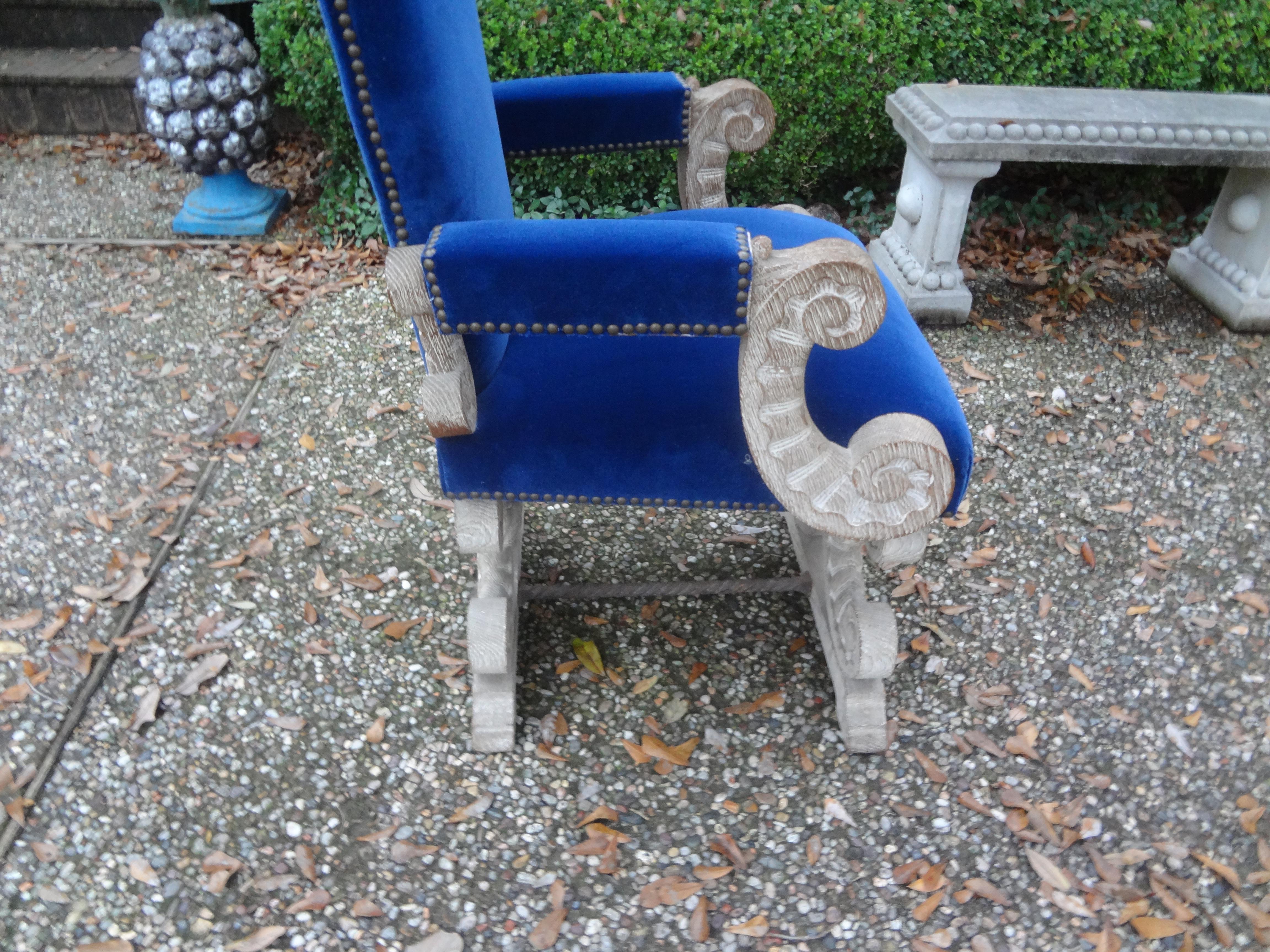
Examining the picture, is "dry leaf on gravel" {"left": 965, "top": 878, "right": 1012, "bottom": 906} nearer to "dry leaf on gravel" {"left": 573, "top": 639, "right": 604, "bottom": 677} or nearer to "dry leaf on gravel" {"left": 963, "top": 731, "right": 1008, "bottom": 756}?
"dry leaf on gravel" {"left": 963, "top": 731, "right": 1008, "bottom": 756}

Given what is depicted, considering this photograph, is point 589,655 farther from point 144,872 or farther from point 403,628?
point 144,872

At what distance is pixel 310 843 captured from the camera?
1655 millimetres

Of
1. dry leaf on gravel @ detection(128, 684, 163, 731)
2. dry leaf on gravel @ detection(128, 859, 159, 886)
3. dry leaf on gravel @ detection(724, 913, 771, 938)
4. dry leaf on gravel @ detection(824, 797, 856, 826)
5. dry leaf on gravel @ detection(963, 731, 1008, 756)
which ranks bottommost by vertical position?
dry leaf on gravel @ detection(963, 731, 1008, 756)

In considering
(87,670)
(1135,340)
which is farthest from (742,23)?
(87,670)

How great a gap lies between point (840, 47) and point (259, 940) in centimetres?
321

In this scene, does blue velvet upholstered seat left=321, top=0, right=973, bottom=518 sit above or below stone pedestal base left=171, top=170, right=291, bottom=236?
above

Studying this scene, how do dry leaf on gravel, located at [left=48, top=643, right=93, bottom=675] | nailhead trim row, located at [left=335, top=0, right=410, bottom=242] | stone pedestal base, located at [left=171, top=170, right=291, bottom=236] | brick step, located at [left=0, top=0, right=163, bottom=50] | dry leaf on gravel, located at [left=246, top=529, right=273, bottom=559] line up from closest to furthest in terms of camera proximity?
1. nailhead trim row, located at [left=335, top=0, right=410, bottom=242]
2. dry leaf on gravel, located at [left=48, top=643, right=93, bottom=675]
3. dry leaf on gravel, located at [left=246, top=529, right=273, bottom=559]
4. stone pedestal base, located at [left=171, top=170, right=291, bottom=236]
5. brick step, located at [left=0, top=0, right=163, bottom=50]

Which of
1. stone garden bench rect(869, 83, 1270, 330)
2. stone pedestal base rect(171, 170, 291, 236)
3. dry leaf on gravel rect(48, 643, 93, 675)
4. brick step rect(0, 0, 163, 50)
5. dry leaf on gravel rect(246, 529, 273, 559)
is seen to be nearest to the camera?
dry leaf on gravel rect(48, 643, 93, 675)

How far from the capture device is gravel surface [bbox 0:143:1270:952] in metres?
1.58

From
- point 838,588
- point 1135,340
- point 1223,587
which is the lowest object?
point 1135,340

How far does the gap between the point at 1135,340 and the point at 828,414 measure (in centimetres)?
219

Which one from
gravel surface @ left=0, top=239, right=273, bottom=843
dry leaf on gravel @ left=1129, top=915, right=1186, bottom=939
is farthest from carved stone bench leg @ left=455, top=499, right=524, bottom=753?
dry leaf on gravel @ left=1129, top=915, right=1186, bottom=939

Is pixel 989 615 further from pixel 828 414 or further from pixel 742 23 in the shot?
pixel 742 23

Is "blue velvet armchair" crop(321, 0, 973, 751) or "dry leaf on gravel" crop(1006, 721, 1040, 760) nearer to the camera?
"blue velvet armchair" crop(321, 0, 973, 751)
